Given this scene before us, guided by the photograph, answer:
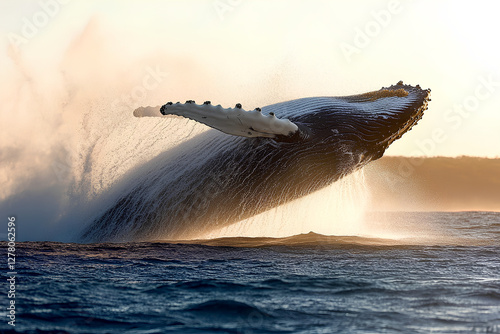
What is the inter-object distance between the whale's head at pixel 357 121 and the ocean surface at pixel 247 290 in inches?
84.6

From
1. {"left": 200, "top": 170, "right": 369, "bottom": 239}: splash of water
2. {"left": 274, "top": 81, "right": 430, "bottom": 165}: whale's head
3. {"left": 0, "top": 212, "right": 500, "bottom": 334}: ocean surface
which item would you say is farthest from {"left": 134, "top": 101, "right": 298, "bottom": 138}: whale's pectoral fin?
{"left": 200, "top": 170, "right": 369, "bottom": 239}: splash of water

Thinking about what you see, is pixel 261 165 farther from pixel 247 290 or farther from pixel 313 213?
pixel 247 290

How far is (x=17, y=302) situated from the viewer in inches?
216

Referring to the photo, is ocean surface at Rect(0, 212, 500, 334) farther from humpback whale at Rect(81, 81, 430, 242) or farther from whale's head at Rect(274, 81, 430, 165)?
whale's head at Rect(274, 81, 430, 165)

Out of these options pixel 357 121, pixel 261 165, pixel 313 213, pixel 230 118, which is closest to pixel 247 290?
pixel 230 118

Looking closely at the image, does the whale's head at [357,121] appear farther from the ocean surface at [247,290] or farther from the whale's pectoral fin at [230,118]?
the ocean surface at [247,290]

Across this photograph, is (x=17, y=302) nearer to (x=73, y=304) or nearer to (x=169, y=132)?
(x=73, y=304)

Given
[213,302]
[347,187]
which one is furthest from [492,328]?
[347,187]

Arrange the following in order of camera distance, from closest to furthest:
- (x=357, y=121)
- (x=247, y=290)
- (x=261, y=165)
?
(x=247, y=290)
(x=357, y=121)
(x=261, y=165)

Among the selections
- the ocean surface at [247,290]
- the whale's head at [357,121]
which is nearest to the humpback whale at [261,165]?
the whale's head at [357,121]

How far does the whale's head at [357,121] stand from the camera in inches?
400

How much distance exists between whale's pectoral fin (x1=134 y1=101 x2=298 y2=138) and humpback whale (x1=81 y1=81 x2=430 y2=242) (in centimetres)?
26

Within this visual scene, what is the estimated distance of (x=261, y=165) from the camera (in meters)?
10.4

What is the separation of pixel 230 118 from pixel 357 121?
116 inches
